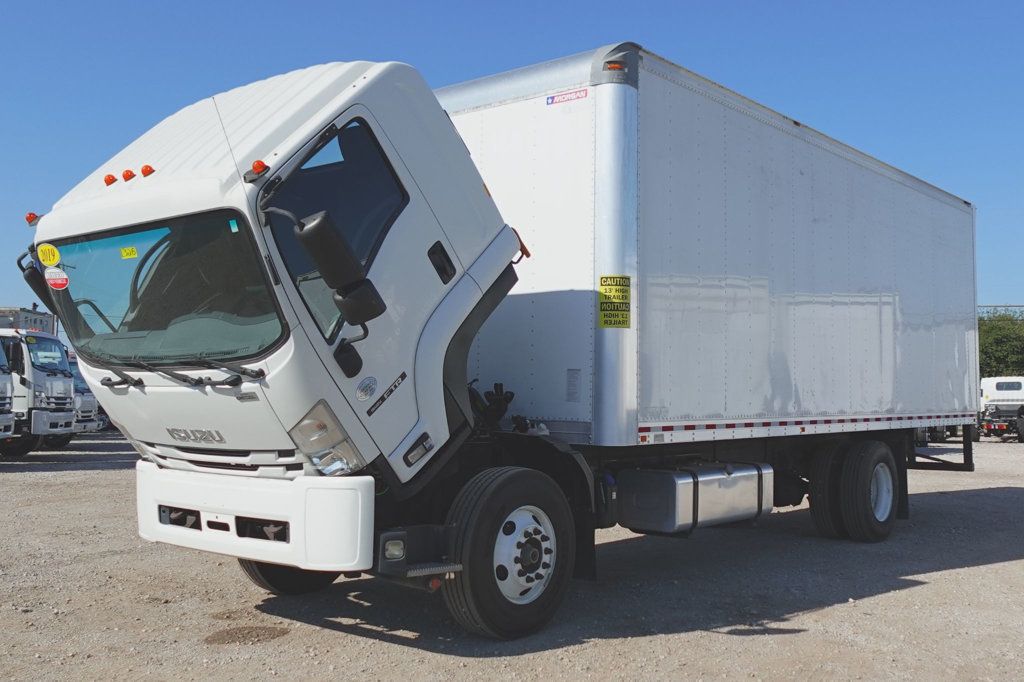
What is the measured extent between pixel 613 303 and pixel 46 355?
1717cm

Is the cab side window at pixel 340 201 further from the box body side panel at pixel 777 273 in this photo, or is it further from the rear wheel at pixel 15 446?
the rear wheel at pixel 15 446

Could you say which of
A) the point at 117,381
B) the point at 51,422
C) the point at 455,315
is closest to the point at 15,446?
the point at 51,422

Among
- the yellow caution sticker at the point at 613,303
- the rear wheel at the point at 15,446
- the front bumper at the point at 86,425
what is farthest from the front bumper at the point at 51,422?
the yellow caution sticker at the point at 613,303

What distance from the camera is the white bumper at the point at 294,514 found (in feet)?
→ 17.5

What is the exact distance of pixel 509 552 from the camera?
6.05 m

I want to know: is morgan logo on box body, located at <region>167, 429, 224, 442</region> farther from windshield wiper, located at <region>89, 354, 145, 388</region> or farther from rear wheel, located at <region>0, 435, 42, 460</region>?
rear wheel, located at <region>0, 435, 42, 460</region>

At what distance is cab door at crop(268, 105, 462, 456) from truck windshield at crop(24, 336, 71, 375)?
1683cm

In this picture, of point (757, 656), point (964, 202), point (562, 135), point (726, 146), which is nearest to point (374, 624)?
point (757, 656)

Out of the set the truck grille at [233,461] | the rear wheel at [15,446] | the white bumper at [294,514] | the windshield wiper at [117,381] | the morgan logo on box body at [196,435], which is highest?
the windshield wiper at [117,381]

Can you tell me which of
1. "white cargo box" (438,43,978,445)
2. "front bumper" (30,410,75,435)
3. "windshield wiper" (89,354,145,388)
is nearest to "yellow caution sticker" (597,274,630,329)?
"white cargo box" (438,43,978,445)

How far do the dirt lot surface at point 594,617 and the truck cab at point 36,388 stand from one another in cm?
1013

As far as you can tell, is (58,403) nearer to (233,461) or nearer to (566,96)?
(233,461)

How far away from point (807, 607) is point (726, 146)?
3670mm

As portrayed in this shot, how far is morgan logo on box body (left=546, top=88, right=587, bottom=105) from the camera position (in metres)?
6.96
